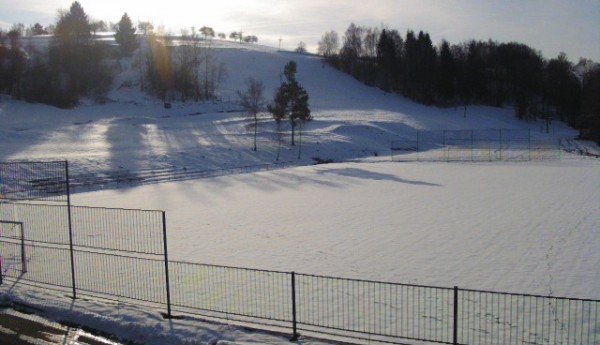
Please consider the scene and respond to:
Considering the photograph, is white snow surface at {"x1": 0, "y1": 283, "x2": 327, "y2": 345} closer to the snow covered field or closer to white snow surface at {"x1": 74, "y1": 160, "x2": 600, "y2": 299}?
the snow covered field

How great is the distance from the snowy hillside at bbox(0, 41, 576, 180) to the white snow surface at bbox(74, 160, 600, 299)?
13397 millimetres

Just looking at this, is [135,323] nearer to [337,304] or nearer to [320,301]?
[320,301]

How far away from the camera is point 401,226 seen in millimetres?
22531

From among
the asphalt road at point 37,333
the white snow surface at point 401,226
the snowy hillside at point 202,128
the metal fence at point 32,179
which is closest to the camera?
the asphalt road at point 37,333

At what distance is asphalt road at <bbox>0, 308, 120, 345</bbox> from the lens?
30.7 feet

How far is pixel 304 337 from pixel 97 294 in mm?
5804

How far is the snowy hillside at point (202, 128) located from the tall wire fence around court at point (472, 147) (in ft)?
8.74

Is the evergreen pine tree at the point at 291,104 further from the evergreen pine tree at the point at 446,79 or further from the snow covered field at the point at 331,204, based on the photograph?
the evergreen pine tree at the point at 446,79

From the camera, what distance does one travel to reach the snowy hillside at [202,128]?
49.4 meters

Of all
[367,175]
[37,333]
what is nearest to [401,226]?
[37,333]

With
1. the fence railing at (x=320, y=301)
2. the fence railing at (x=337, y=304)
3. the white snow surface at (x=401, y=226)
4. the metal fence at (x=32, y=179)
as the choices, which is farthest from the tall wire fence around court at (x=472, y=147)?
the fence railing at (x=337, y=304)

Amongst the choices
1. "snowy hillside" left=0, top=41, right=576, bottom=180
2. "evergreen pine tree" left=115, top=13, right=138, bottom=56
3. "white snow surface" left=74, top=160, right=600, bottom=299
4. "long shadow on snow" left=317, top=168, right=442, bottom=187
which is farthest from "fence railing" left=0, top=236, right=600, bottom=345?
"evergreen pine tree" left=115, top=13, right=138, bottom=56

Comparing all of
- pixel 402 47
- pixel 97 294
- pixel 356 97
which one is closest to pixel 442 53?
pixel 402 47

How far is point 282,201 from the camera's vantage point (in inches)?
1200
